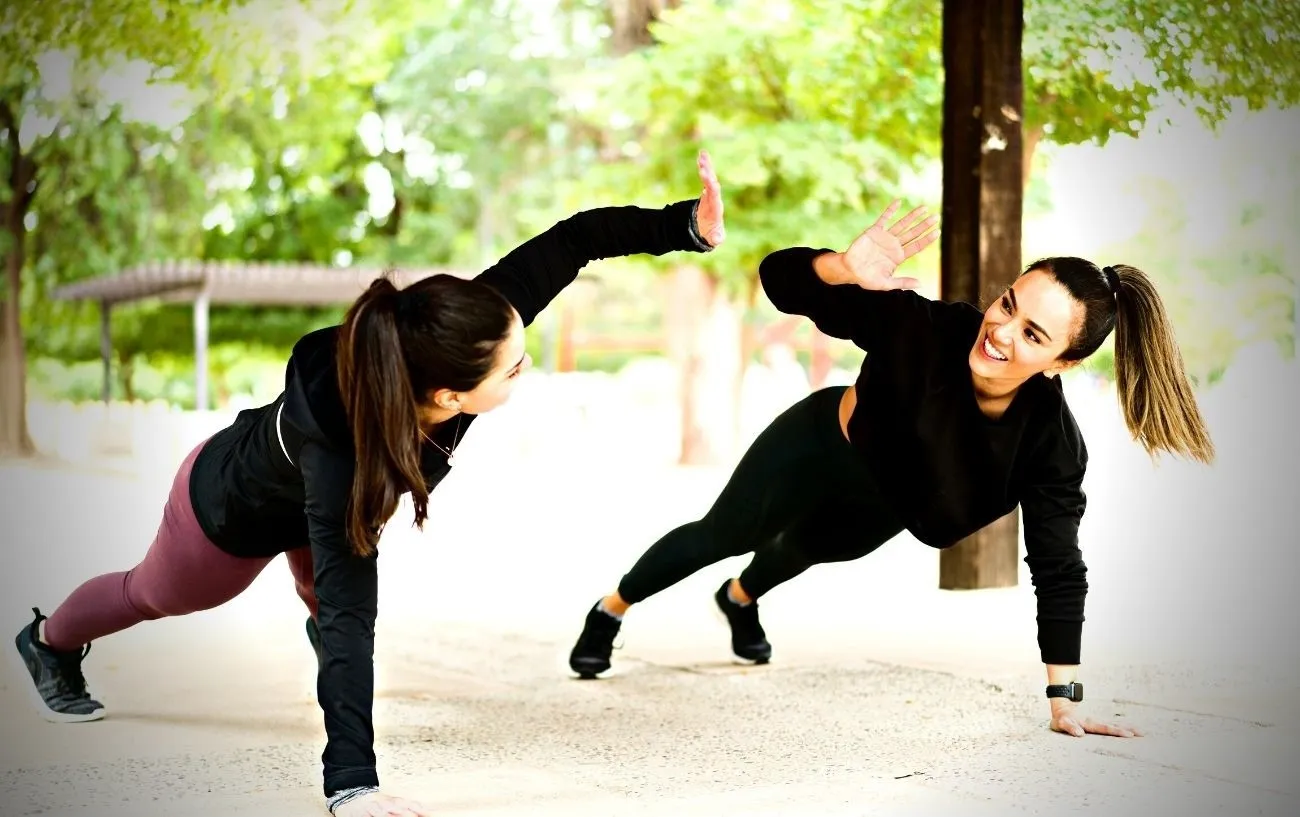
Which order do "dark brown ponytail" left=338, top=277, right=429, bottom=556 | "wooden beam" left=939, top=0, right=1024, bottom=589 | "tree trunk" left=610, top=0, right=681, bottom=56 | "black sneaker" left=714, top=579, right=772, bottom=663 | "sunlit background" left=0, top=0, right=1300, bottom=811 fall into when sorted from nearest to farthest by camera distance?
1. "dark brown ponytail" left=338, top=277, right=429, bottom=556
2. "black sneaker" left=714, top=579, right=772, bottom=663
3. "wooden beam" left=939, top=0, right=1024, bottom=589
4. "sunlit background" left=0, top=0, right=1300, bottom=811
5. "tree trunk" left=610, top=0, right=681, bottom=56

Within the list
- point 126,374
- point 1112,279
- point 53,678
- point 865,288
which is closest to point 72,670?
point 53,678

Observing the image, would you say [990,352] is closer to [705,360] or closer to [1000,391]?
[1000,391]

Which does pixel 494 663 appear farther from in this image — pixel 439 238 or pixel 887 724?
pixel 439 238

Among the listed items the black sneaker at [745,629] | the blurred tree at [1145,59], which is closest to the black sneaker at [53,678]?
the black sneaker at [745,629]

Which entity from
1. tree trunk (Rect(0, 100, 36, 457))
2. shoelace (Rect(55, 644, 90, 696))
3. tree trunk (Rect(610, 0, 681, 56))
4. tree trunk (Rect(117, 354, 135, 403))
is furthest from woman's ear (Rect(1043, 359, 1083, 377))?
tree trunk (Rect(117, 354, 135, 403))

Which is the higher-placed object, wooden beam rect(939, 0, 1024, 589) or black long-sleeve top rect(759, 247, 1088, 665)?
wooden beam rect(939, 0, 1024, 589)

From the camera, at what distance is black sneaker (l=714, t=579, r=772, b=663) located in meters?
3.12

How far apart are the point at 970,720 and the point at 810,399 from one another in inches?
26.8

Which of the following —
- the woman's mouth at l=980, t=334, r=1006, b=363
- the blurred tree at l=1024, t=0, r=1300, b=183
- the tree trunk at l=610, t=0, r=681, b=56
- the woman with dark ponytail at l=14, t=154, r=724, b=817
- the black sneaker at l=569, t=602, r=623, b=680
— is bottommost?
the black sneaker at l=569, t=602, r=623, b=680

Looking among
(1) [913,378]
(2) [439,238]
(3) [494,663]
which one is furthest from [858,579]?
(2) [439,238]

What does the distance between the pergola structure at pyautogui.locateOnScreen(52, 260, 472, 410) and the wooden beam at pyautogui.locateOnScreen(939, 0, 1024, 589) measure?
6334 millimetres

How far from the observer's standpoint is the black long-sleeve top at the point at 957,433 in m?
2.33

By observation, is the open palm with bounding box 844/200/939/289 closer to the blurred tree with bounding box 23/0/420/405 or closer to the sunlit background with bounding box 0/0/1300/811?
the sunlit background with bounding box 0/0/1300/811

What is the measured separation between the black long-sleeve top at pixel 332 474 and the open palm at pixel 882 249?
0.26m
